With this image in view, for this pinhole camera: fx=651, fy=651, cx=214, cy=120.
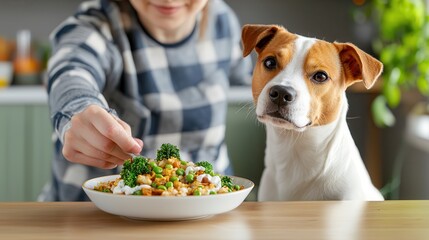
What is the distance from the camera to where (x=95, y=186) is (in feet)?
3.56

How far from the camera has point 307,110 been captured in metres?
1.17

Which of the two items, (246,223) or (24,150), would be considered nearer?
(246,223)

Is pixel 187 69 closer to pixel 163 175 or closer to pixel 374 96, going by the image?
pixel 163 175

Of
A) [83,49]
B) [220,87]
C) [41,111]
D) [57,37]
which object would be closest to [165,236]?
[83,49]

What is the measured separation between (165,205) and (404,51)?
242cm

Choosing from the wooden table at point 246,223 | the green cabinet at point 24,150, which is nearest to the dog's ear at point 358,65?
the wooden table at point 246,223

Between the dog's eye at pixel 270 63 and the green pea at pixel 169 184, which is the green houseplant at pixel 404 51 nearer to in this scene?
the dog's eye at pixel 270 63

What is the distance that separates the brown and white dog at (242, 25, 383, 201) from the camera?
1.17 metres

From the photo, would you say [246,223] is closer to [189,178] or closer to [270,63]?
[189,178]

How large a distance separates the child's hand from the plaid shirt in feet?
1.41

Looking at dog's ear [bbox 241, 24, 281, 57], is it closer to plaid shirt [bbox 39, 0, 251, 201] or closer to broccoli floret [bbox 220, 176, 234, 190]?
broccoli floret [bbox 220, 176, 234, 190]

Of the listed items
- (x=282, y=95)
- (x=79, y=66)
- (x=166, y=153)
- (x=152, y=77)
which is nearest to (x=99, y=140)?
(x=166, y=153)

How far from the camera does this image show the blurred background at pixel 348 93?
3.17m

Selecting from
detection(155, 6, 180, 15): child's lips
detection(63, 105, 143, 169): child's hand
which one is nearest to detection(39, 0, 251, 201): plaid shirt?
detection(155, 6, 180, 15): child's lips
